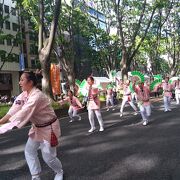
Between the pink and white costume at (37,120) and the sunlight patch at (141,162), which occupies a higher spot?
the pink and white costume at (37,120)

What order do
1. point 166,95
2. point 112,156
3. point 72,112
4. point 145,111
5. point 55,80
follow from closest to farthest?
point 112,156
point 145,111
point 72,112
point 166,95
point 55,80

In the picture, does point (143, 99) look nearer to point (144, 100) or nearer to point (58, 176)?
point (144, 100)

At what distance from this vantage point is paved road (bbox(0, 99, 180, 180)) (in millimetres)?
6325

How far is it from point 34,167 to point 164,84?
1437 centimetres

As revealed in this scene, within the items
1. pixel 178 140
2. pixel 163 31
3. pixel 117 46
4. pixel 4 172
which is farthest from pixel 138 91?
pixel 163 31

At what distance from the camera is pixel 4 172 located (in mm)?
7035

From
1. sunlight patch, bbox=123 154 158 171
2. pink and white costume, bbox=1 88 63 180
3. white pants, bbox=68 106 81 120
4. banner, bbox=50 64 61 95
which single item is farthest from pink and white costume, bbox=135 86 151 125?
banner, bbox=50 64 61 95

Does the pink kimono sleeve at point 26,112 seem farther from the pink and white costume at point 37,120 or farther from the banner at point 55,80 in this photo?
the banner at point 55,80

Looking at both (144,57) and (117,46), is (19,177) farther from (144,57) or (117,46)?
(144,57)

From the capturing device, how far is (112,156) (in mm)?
7805

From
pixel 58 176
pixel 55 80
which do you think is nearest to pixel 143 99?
pixel 58 176

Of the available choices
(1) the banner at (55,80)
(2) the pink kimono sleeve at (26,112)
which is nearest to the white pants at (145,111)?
(2) the pink kimono sleeve at (26,112)

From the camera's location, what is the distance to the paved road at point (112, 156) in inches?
249

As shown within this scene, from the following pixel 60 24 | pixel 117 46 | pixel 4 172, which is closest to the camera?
pixel 4 172
